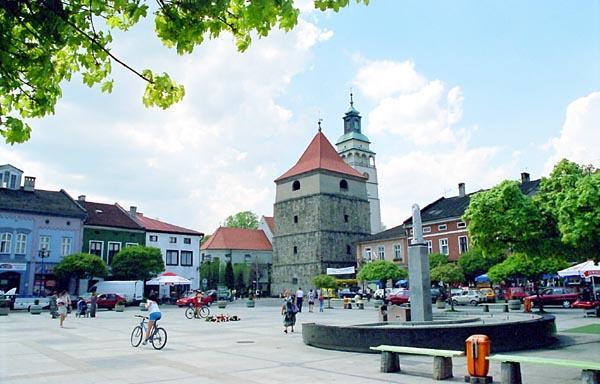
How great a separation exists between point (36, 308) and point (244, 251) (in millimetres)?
48890

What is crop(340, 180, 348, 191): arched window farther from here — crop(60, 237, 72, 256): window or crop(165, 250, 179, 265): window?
crop(60, 237, 72, 256): window

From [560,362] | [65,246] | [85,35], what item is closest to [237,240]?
[65,246]

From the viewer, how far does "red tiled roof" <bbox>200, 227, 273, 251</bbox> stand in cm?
8331

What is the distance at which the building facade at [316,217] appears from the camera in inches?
2751

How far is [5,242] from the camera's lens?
144ft

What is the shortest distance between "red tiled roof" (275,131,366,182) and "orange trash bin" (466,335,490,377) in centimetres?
6134

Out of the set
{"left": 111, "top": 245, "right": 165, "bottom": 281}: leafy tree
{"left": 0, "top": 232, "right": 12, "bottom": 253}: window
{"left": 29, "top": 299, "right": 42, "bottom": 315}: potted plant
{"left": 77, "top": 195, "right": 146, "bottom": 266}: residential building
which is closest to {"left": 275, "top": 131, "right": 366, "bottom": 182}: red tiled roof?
{"left": 77, "top": 195, "right": 146, "bottom": 266}: residential building

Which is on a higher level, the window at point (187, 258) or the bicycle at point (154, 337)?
the window at point (187, 258)

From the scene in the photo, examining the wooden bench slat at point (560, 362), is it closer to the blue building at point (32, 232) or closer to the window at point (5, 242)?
the blue building at point (32, 232)

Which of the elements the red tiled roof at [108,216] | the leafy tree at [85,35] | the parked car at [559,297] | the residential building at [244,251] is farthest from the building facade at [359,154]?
the leafy tree at [85,35]

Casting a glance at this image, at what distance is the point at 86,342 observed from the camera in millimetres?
17141

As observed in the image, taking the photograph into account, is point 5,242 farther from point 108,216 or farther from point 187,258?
point 187,258

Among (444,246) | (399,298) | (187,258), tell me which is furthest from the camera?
(187,258)

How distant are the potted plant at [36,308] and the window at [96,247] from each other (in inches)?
436
